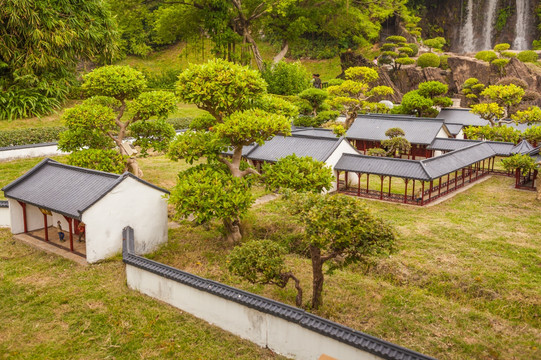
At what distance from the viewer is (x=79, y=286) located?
16.0m

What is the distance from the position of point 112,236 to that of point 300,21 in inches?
1596

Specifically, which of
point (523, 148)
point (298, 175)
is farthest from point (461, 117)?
point (298, 175)

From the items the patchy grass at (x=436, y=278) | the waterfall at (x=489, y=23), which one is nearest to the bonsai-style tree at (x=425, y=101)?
the patchy grass at (x=436, y=278)

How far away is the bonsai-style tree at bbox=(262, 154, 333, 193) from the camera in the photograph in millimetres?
17500

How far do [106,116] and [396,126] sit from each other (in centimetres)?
2399

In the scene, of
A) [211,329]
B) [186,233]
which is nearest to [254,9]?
[186,233]

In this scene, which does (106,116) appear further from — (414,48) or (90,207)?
(414,48)

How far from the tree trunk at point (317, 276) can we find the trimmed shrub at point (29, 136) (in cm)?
2729

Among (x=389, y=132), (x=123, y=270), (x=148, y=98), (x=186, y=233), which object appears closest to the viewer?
(x=123, y=270)

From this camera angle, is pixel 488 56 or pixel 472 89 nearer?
pixel 472 89

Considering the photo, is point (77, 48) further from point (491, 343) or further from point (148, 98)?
point (491, 343)

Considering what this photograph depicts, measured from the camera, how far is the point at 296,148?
30.2m

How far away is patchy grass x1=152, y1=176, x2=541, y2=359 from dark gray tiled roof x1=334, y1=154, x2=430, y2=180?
6.87 ft

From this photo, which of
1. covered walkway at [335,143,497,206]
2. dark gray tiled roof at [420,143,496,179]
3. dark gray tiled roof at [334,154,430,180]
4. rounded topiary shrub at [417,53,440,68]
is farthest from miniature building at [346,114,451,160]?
rounded topiary shrub at [417,53,440,68]
